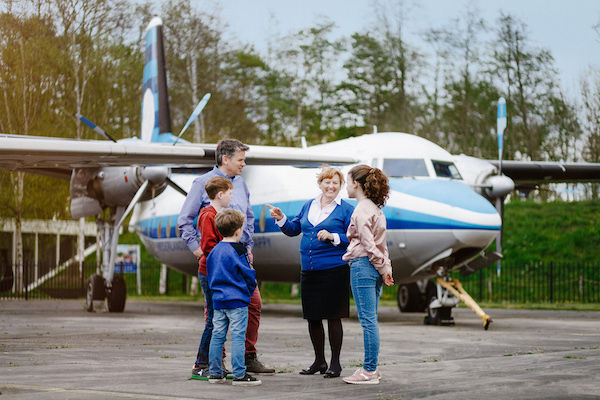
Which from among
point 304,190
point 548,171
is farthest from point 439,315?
point 548,171

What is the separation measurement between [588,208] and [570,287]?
21.2ft

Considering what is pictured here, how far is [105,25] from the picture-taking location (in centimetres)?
3052

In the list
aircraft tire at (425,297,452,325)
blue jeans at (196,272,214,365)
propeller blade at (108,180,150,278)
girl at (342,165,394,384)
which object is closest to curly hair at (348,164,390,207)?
girl at (342,165,394,384)

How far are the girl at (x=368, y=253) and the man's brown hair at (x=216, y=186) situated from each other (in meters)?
0.96

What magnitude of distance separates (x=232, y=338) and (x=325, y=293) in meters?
0.87

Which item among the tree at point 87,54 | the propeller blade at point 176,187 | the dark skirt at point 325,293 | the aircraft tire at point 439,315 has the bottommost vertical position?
the aircraft tire at point 439,315

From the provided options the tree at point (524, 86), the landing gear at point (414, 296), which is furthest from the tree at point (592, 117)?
the landing gear at point (414, 296)

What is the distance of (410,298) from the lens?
56.6ft

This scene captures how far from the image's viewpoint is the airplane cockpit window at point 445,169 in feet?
43.7

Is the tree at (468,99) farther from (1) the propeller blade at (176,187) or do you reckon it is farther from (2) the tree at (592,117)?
(1) the propeller blade at (176,187)

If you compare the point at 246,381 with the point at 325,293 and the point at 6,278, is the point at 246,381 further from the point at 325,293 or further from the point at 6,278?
the point at 6,278

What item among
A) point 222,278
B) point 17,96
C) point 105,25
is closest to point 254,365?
point 222,278

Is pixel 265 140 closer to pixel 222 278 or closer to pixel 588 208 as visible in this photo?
pixel 588 208

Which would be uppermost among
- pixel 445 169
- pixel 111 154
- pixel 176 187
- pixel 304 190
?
pixel 111 154
